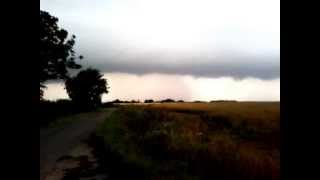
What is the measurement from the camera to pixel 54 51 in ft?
118

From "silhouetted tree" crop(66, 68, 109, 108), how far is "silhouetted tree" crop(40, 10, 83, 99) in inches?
1081

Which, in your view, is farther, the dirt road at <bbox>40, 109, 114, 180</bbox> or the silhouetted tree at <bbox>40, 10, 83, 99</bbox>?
the silhouetted tree at <bbox>40, 10, 83, 99</bbox>

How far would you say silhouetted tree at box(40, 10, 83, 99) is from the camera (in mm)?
34594

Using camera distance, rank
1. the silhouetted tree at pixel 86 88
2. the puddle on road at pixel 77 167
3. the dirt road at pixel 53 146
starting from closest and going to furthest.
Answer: the puddle on road at pixel 77 167, the dirt road at pixel 53 146, the silhouetted tree at pixel 86 88

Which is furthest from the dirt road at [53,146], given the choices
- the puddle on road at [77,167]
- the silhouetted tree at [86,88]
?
the silhouetted tree at [86,88]

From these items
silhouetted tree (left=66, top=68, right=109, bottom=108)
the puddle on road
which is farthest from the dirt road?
silhouetted tree (left=66, top=68, right=109, bottom=108)

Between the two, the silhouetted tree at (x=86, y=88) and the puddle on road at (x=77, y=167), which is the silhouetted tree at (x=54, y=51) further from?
the silhouetted tree at (x=86, y=88)

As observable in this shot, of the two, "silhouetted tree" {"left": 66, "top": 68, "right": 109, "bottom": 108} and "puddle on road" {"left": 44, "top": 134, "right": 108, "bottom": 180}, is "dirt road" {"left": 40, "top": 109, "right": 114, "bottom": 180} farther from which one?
"silhouetted tree" {"left": 66, "top": 68, "right": 109, "bottom": 108}

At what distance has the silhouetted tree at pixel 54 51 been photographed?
113 ft

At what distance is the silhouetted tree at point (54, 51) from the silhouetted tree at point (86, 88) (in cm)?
2745

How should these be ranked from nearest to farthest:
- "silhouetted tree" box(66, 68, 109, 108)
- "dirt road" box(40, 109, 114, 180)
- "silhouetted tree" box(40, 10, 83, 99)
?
"dirt road" box(40, 109, 114, 180)
"silhouetted tree" box(40, 10, 83, 99)
"silhouetted tree" box(66, 68, 109, 108)
